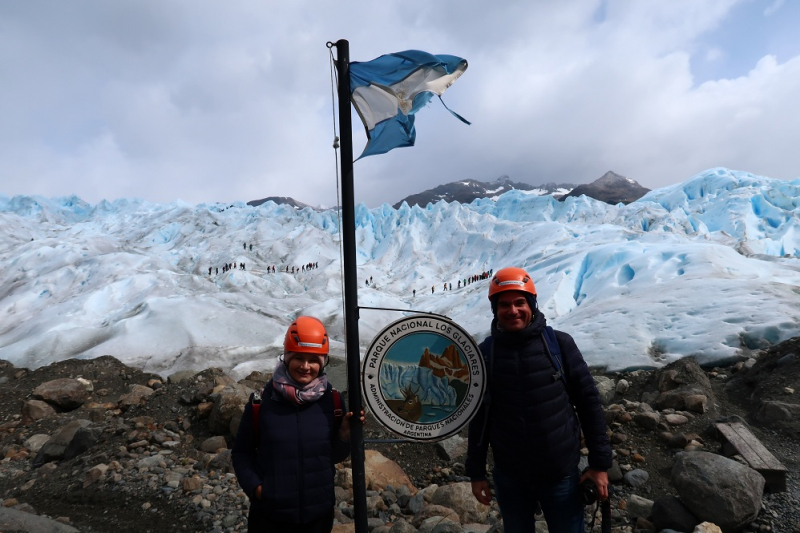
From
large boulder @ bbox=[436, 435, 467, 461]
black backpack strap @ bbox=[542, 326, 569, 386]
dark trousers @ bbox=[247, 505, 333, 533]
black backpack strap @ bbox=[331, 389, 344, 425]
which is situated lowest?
large boulder @ bbox=[436, 435, 467, 461]

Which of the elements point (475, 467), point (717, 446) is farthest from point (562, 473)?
point (717, 446)

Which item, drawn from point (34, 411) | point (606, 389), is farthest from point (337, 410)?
point (34, 411)

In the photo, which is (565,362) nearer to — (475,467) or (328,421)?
(475,467)

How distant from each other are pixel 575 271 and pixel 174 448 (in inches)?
707

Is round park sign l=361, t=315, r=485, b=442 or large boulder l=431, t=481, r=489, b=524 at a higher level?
round park sign l=361, t=315, r=485, b=442

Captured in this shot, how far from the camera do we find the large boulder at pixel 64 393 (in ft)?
28.2

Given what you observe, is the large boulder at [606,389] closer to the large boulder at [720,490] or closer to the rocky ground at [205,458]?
the rocky ground at [205,458]

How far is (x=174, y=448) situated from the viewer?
6.01 meters

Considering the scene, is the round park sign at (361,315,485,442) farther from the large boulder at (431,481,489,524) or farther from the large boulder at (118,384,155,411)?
the large boulder at (118,384,155,411)

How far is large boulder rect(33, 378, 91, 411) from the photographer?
8.59 metres

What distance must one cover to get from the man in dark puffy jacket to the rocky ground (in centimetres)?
125

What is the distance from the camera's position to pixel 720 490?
11.1ft

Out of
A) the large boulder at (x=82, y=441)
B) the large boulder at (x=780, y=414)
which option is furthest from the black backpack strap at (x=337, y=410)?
the large boulder at (x=82, y=441)

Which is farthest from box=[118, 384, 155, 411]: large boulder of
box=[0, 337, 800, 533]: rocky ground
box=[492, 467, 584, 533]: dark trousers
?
box=[492, 467, 584, 533]: dark trousers
